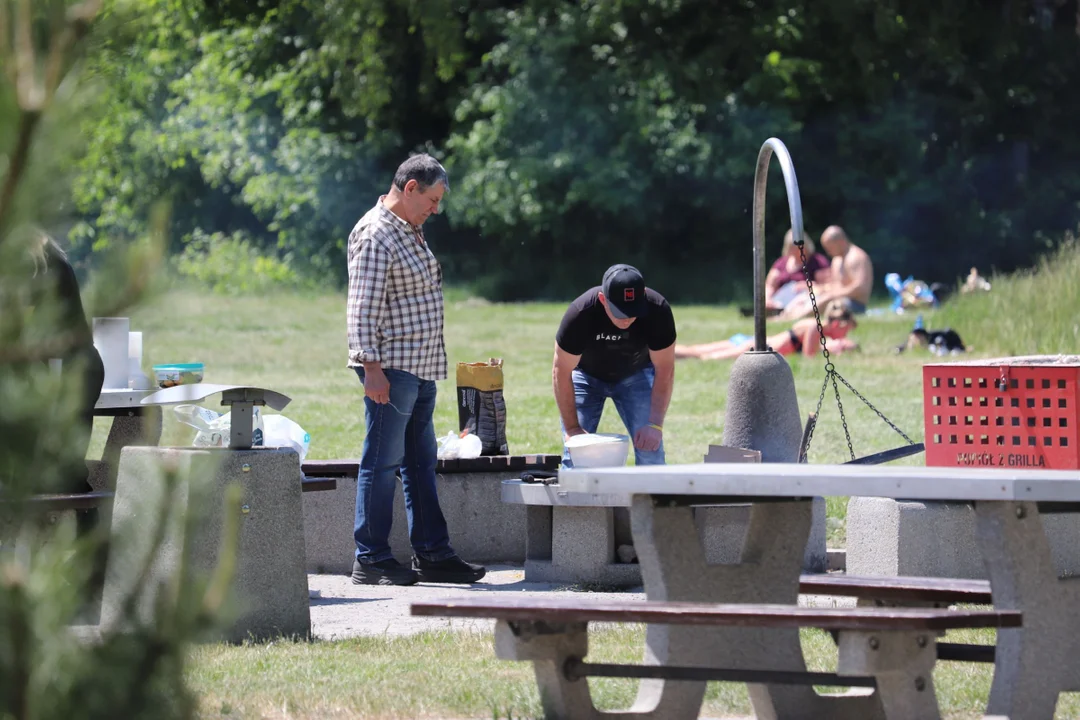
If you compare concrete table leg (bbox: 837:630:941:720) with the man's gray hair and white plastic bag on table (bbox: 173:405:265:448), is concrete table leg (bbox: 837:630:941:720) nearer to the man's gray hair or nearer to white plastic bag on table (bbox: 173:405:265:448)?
white plastic bag on table (bbox: 173:405:265:448)

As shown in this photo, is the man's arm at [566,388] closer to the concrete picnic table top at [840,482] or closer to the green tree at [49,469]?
the concrete picnic table top at [840,482]

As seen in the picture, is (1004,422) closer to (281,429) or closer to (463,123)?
(281,429)

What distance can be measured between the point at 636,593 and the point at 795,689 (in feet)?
8.44

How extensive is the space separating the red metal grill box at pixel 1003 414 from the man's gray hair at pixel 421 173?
90.8 inches

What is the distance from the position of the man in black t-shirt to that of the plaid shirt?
662mm

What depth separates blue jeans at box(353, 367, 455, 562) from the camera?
7359 millimetres

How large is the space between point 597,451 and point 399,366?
1019 mm

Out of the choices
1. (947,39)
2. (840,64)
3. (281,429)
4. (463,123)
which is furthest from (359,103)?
(281,429)

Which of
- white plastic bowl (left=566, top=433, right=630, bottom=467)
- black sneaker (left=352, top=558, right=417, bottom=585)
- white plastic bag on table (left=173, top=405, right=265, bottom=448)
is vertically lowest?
black sneaker (left=352, top=558, right=417, bottom=585)

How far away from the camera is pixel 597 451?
6.94 meters

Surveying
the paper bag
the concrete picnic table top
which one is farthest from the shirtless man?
the concrete picnic table top

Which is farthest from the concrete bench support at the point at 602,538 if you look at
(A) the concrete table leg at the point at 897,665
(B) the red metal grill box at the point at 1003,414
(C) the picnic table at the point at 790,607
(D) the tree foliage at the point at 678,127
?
(D) the tree foliage at the point at 678,127

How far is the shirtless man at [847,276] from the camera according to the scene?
1819 centimetres

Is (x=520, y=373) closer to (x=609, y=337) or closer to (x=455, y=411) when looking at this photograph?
(x=455, y=411)
